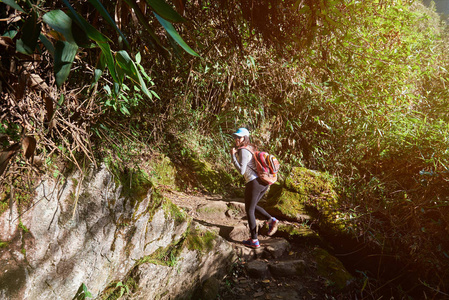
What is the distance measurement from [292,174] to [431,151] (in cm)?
219

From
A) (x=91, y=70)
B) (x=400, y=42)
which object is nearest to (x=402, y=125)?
(x=400, y=42)

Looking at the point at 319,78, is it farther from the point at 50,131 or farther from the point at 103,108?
the point at 50,131

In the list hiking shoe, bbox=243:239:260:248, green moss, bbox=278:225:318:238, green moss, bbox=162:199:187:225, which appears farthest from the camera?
green moss, bbox=278:225:318:238

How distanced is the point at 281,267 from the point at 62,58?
3937 millimetres

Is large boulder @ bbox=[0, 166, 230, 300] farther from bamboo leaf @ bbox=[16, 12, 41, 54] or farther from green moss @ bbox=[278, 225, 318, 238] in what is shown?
green moss @ bbox=[278, 225, 318, 238]

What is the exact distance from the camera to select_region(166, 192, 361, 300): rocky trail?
3.56 meters

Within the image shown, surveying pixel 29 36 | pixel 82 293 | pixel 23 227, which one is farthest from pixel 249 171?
pixel 29 36

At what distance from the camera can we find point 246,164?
12.9ft

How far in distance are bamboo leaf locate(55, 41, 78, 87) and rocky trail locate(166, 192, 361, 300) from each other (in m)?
3.12

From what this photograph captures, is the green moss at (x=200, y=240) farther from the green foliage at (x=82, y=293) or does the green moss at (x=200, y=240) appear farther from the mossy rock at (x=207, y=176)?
the mossy rock at (x=207, y=176)

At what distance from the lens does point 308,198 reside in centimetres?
491

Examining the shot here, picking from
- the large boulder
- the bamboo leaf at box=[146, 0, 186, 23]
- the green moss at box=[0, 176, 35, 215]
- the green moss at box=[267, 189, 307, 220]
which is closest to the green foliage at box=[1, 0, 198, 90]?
the bamboo leaf at box=[146, 0, 186, 23]

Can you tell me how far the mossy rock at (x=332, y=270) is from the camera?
377 cm

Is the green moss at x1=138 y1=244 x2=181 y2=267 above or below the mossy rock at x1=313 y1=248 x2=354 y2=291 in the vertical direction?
above
